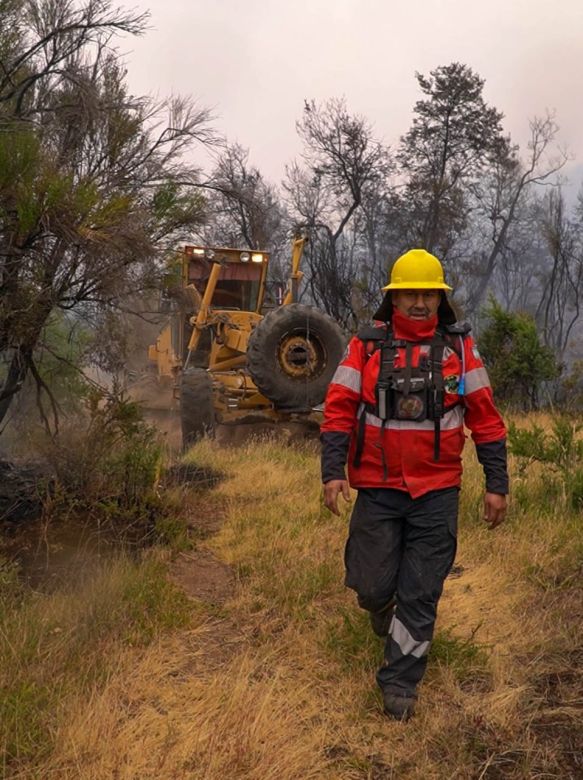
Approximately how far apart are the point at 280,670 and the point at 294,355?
18.2ft

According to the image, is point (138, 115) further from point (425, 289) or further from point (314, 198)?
point (314, 198)

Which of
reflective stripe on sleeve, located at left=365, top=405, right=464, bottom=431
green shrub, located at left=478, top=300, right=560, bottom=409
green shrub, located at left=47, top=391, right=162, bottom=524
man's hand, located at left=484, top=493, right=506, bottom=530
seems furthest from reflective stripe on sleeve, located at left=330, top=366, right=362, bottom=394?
green shrub, located at left=478, top=300, right=560, bottom=409

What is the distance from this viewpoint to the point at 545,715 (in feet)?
8.57

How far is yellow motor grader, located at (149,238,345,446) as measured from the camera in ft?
26.7

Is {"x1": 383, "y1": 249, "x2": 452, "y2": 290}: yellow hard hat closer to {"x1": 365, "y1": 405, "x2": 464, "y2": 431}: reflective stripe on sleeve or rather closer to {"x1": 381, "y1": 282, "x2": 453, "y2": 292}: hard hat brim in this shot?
{"x1": 381, "y1": 282, "x2": 453, "y2": 292}: hard hat brim

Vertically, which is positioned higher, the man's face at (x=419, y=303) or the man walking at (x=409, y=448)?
the man's face at (x=419, y=303)

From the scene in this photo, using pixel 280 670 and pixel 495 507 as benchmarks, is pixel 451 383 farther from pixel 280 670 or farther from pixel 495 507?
pixel 280 670

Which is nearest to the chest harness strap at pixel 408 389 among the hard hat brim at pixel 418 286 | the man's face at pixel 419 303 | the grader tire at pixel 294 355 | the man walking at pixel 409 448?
the man walking at pixel 409 448

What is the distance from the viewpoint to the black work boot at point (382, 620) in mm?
3029

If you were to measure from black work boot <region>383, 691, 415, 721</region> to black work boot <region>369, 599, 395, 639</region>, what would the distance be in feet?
1.29

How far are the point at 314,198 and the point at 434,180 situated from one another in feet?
11.0

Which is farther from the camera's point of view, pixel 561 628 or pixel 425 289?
pixel 561 628

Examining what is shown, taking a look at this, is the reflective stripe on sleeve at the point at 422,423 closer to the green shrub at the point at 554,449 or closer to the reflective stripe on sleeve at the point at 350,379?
the reflective stripe on sleeve at the point at 350,379

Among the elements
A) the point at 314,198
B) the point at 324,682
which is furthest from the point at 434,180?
the point at 324,682
